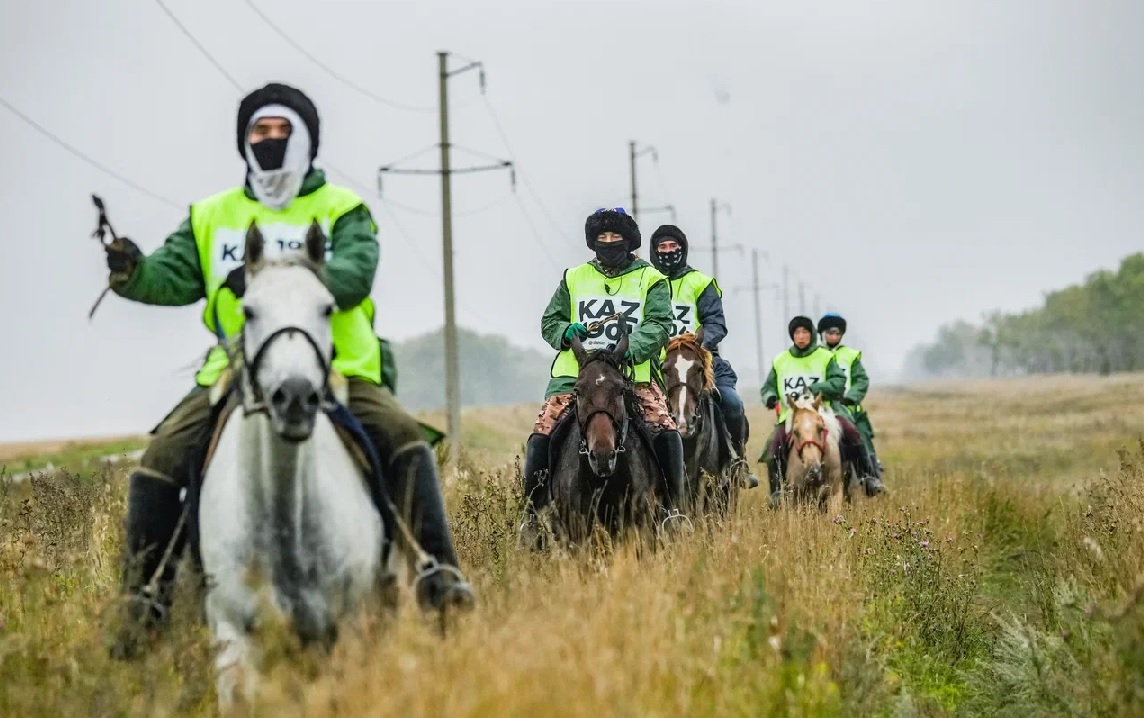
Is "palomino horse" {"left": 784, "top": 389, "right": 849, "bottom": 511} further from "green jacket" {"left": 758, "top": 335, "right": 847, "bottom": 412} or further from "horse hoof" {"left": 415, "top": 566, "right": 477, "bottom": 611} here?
"horse hoof" {"left": 415, "top": 566, "right": 477, "bottom": 611}

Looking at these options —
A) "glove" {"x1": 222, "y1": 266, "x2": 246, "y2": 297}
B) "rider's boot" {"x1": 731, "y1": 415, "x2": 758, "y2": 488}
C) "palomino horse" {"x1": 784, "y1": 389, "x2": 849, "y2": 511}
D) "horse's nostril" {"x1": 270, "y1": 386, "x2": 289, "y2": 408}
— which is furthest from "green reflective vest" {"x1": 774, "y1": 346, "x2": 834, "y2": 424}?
"horse's nostril" {"x1": 270, "y1": 386, "x2": 289, "y2": 408}

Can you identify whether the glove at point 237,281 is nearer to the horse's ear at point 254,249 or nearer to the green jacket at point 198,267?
the horse's ear at point 254,249

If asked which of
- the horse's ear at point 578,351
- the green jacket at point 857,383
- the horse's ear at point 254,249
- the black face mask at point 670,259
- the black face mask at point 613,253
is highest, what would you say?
the black face mask at point 670,259

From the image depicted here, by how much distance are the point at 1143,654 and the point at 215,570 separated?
377 cm

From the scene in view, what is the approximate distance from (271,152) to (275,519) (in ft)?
5.64

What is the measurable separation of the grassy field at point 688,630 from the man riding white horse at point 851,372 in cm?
446

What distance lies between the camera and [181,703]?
5.71 m

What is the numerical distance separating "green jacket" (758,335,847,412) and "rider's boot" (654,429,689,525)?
6.05m

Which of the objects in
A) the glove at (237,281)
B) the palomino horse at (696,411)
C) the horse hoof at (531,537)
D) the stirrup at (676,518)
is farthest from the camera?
the palomino horse at (696,411)

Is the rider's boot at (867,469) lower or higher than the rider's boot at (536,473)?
lower

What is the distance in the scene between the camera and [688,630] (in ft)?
21.4

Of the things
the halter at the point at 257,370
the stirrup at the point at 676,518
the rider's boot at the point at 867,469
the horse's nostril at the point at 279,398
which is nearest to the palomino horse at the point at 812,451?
the rider's boot at the point at 867,469

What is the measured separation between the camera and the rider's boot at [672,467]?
1104cm

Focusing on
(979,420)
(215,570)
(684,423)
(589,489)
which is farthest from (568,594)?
(979,420)
